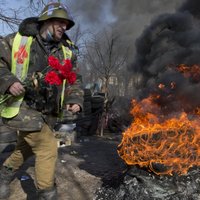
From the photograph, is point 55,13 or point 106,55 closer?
point 55,13

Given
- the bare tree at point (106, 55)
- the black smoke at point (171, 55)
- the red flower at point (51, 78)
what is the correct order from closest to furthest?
the red flower at point (51, 78)
the black smoke at point (171, 55)
the bare tree at point (106, 55)

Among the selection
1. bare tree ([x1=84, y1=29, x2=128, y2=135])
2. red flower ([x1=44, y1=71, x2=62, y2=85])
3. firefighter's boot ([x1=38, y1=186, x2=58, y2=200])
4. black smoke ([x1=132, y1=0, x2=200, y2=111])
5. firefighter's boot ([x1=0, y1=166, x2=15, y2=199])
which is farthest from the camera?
bare tree ([x1=84, y1=29, x2=128, y2=135])

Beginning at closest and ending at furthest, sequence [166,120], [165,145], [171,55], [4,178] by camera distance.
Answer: [4,178], [165,145], [166,120], [171,55]

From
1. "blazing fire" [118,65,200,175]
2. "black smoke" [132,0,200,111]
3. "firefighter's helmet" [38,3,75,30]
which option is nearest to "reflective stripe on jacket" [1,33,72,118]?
"firefighter's helmet" [38,3,75,30]

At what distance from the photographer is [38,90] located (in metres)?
3.72

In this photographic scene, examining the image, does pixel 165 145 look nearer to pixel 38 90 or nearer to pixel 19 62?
pixel 38 90

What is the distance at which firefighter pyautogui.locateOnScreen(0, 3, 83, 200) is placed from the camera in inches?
147

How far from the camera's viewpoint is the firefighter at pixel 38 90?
147 inches

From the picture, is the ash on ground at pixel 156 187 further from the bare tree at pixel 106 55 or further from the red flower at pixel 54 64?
the bare tree at pixel 106 55

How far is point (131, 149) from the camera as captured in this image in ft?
15.1

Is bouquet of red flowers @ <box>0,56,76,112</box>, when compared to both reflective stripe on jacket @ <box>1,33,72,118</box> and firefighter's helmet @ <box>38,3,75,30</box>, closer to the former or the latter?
reflective stripe on jacket @ <box>1,33,72,118</box>

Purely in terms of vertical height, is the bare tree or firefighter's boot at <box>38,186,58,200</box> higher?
the bare tree

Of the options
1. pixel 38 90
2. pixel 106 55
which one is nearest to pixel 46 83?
pixel 38 90

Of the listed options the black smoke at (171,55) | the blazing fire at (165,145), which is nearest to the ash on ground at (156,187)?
the blazing fire at (165,145)
